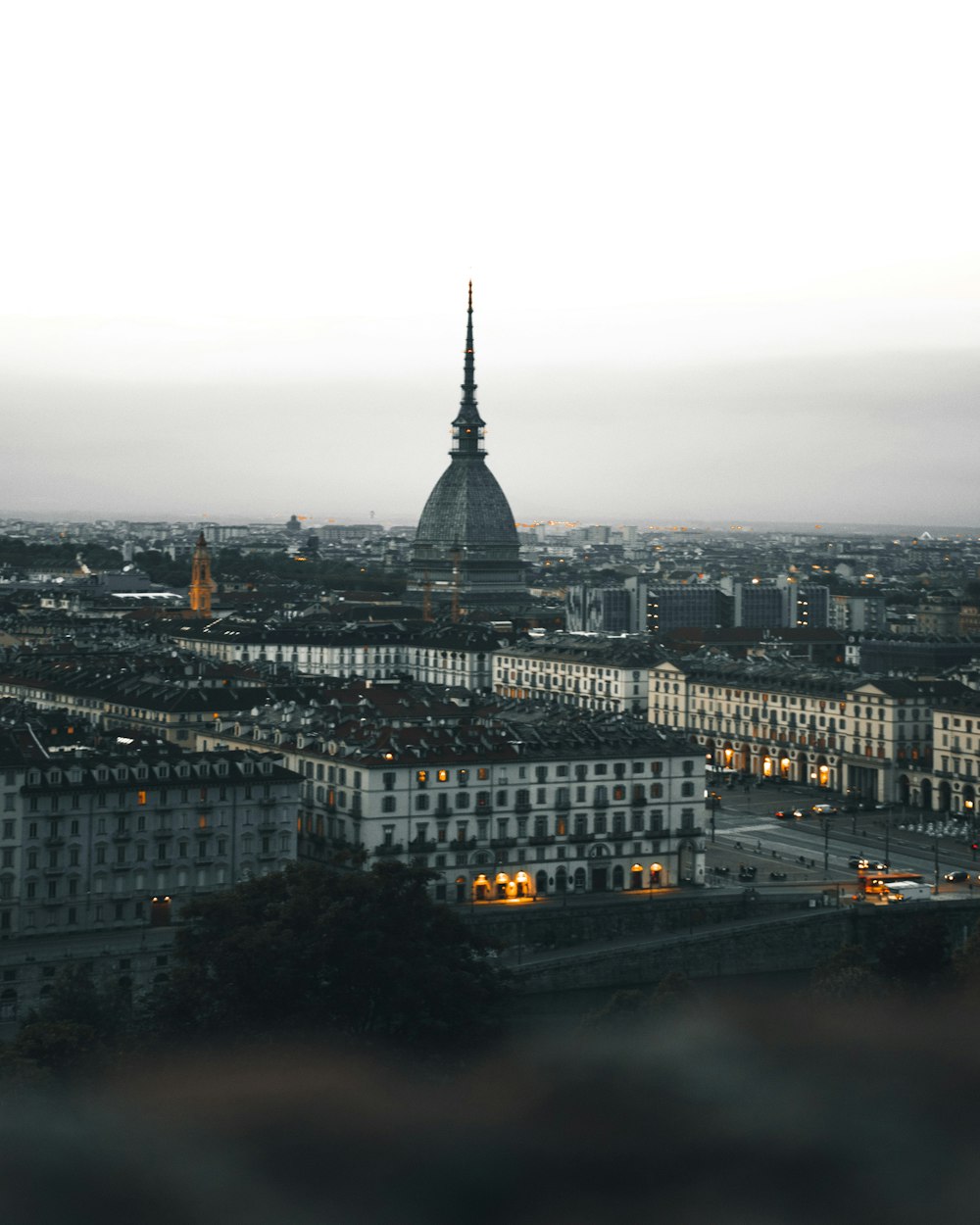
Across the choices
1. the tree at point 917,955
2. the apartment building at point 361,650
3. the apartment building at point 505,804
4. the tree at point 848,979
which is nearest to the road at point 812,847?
the apartment building at point 505,804

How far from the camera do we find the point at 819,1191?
1170cm

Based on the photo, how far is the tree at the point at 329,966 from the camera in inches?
1049

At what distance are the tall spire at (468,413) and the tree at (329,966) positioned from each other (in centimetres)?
9489

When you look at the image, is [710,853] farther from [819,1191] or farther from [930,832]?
[819,1191]

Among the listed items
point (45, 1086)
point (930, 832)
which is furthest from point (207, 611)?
point (45, 1086)

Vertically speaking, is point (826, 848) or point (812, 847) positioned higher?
point (826, 848)

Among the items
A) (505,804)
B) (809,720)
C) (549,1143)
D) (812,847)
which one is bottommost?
(812,847)

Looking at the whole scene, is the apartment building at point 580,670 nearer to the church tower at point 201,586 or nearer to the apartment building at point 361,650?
the apartment building at point 361,650

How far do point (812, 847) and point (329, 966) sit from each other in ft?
64.4

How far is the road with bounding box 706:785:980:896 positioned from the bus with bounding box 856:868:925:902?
282mm

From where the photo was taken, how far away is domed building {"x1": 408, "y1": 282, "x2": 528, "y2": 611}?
390 ft

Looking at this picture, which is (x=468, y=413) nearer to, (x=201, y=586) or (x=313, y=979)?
(x=201, y=586)

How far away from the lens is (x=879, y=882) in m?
39.7

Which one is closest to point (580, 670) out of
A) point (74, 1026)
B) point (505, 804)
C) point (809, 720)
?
point (809, 720)
